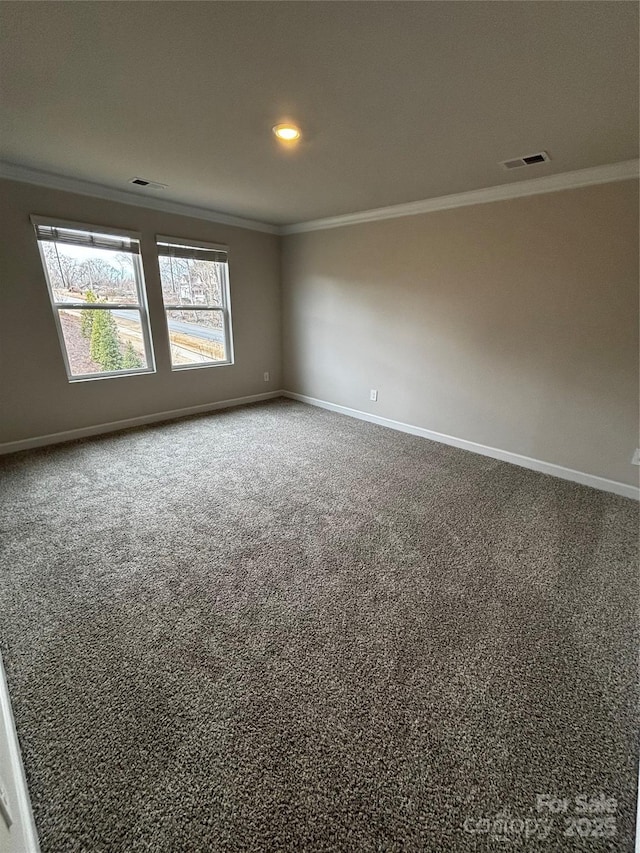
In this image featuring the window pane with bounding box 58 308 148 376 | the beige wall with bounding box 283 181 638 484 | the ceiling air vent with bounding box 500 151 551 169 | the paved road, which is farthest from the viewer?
the paved road

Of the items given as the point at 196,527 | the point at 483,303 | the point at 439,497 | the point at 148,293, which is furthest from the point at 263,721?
the point at 148,293

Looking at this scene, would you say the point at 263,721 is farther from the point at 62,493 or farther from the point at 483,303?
the point at 483,303

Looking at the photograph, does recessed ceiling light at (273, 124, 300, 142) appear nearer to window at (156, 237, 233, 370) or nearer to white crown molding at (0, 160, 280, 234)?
white crown molding at (0, 160, 280, 234)

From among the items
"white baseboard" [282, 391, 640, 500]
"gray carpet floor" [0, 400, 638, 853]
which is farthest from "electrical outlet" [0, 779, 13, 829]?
"white baseboard" [282, 391, 640, 500]

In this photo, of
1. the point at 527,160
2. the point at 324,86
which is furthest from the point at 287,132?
the point at 527,160

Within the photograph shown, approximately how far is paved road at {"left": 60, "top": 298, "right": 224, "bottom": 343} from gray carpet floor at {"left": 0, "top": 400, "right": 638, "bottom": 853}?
194cm

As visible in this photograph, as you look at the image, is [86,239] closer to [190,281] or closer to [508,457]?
[190,281]

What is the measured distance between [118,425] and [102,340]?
0.93 meters

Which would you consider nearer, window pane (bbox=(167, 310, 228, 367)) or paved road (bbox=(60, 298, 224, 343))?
paved road (bbox=(60, 298, 224, 343))

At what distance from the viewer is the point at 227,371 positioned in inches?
187

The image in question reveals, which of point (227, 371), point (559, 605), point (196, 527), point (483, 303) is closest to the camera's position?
point (559, 605)

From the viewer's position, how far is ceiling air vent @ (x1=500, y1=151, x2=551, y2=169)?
2285mm

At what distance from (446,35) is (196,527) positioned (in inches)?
106

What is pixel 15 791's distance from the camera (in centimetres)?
100
